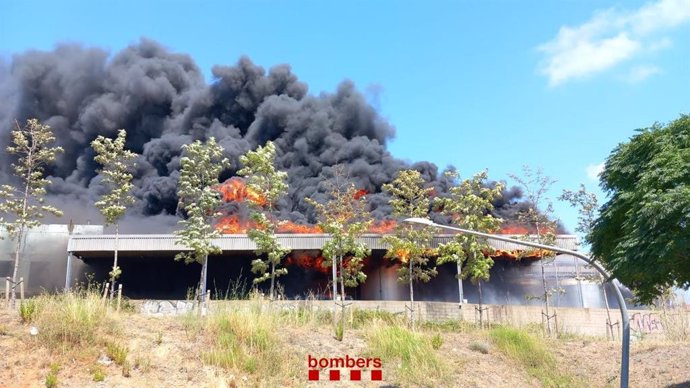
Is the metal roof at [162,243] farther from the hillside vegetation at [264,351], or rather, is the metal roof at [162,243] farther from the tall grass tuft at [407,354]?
the tall grass tuft at [407,354]

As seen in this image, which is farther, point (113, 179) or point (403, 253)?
point (403, 253)

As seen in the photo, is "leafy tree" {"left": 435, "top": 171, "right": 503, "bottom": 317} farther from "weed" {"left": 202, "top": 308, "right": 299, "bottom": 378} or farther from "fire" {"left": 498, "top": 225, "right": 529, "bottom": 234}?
"weed" {"left": 202, "top": 308, "right": 299, "bottom": 378}

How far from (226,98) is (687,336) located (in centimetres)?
5647

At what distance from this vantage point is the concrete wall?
123 feet

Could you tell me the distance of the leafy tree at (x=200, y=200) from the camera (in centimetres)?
2281

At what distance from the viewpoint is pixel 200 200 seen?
76.1 ft

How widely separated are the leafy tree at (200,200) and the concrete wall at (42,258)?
756 inches

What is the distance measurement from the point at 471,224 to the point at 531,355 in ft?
20.7

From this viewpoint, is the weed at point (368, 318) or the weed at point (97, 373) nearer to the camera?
the weed at point (97, 373)

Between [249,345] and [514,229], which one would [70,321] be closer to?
[249,345]

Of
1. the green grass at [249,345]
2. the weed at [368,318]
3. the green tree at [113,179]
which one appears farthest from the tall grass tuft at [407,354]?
the green tree at [113,179]

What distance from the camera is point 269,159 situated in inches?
888

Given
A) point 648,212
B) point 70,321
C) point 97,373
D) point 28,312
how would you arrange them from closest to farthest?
point 648,212 → point 97,373 → point 70,321 → point 28,312

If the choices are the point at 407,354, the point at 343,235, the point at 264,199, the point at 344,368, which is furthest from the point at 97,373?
the point at 343,235
